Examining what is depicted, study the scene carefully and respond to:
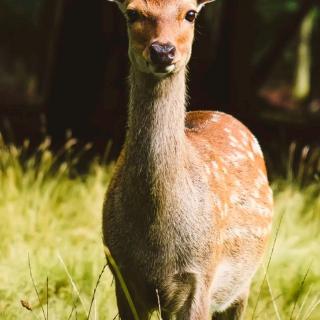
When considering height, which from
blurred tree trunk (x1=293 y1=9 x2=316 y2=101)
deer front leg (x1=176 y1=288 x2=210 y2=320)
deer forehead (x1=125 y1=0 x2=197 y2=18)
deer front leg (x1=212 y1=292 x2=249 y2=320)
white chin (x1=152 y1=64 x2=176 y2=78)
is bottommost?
blurred tree trunk (x1=293 y1=9 x2=316 y2=101)

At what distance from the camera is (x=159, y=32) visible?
2725mm

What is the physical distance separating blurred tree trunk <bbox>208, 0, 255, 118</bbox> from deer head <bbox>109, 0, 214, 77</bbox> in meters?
A: 4.39

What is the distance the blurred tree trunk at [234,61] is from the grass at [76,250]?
5.28ft

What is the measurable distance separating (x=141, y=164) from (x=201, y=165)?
0.32 meters

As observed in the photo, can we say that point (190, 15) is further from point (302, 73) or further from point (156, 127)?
point (302, 73)

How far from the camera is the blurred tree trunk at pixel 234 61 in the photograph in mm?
7312

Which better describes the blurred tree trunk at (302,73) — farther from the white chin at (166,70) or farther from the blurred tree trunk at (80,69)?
the white chin at (166,70)

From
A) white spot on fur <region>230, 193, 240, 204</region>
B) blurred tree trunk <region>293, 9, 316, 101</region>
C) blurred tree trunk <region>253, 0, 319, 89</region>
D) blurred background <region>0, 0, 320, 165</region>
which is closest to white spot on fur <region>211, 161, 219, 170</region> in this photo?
white spot on fur <region>230, 193, 240, 204</region>

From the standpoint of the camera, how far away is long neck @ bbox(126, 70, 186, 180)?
2871 millimetres

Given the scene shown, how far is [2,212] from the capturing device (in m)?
4.61

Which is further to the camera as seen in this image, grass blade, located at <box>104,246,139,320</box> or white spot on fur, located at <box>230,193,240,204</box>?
white spot on fur, located at <box>230,193,240,204</box>

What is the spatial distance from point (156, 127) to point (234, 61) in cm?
465

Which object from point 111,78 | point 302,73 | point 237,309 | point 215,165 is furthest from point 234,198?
point 302,73

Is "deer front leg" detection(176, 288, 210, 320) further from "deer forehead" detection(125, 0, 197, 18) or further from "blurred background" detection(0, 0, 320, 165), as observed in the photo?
"blurred background" detection(0, 0, 320, 165)
